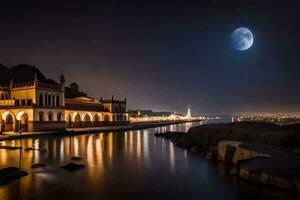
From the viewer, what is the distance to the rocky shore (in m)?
19.8

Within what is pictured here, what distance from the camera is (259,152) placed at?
78.4ft

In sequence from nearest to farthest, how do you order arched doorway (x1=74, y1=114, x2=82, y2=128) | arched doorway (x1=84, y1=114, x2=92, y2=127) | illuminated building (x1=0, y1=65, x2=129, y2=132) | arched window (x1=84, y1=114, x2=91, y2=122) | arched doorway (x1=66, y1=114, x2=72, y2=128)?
illuminated building (x1=0, y1=65, x2=129, y2=132)
arched doorway (x1=66, y1=114, x2=72, y2=128)
arched doorway (x1=74, y1=114, x2=82, y2=128)
arched doorway (x1=84, y1=114, x2=92, y2=127)
arched window (x1=84, y1=114, x2=91, y2=122)

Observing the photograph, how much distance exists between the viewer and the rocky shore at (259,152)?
1975 cm

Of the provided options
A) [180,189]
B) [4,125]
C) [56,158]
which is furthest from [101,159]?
[4,125]

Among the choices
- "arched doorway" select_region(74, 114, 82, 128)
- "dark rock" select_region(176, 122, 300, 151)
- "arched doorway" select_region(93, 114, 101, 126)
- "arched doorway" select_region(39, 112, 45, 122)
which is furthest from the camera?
"arched doorway" select_region(93, 114, 101, 126)

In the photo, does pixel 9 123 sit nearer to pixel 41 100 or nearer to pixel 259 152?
pixel 41 100

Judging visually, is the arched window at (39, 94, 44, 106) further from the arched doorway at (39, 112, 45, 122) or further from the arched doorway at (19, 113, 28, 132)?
the arched doorway at (19, 113, 28, 132)

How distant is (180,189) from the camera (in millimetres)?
21688

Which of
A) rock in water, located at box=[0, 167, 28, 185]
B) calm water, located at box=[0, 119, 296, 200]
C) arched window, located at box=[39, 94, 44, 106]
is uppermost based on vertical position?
arched window, located at box=[39, 94, 44, 106]

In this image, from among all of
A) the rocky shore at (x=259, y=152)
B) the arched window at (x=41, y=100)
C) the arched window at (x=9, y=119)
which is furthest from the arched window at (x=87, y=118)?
the rocky shore at (x=259, y=152)

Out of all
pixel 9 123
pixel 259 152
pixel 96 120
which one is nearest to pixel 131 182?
pixel 259 152

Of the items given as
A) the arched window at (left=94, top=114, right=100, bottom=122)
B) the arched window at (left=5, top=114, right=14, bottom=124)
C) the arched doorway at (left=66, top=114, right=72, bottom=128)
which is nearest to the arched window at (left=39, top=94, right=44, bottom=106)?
the arched window at (left=5, top=114, right=14, bottom=124)

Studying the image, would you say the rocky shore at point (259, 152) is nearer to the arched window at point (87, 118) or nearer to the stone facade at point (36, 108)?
the stone facade at point (36, 108)

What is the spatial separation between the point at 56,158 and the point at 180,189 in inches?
741
